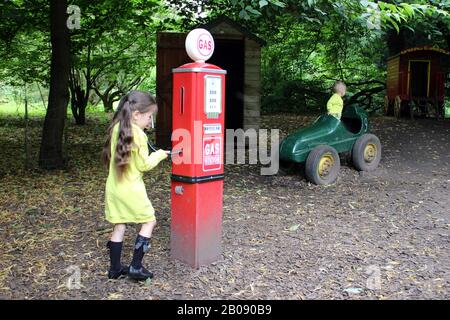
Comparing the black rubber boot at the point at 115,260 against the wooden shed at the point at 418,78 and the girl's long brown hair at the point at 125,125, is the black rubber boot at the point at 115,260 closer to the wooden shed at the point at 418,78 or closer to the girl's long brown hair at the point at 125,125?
the girl's long brown hair at the point at 125,125

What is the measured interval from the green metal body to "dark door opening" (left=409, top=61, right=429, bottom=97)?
675cm

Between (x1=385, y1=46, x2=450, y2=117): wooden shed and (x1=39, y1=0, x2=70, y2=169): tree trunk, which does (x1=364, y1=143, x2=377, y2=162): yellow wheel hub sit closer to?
(x1=39, y1=0, x2=70, y2=169): tree trunk

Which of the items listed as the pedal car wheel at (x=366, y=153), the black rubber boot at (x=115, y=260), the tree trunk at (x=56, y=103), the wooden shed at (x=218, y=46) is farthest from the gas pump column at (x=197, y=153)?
the wooden shed at (x=218, y=46)

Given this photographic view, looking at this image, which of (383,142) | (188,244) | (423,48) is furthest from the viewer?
(423,48)

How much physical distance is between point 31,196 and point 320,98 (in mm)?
11760

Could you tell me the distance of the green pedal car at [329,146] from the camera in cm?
662

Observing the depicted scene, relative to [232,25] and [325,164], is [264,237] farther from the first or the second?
[232,25]

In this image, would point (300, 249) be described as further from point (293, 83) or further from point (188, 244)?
point (293, 83)

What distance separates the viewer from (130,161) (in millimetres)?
3420

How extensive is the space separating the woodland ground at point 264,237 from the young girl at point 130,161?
0.49 meters

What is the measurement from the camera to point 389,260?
3996mm

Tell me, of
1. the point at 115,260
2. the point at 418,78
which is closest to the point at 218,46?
the point at 418,78

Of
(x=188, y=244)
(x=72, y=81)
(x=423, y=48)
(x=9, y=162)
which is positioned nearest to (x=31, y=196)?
(x=9, y=162)

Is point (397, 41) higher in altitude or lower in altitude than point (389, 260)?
higher
